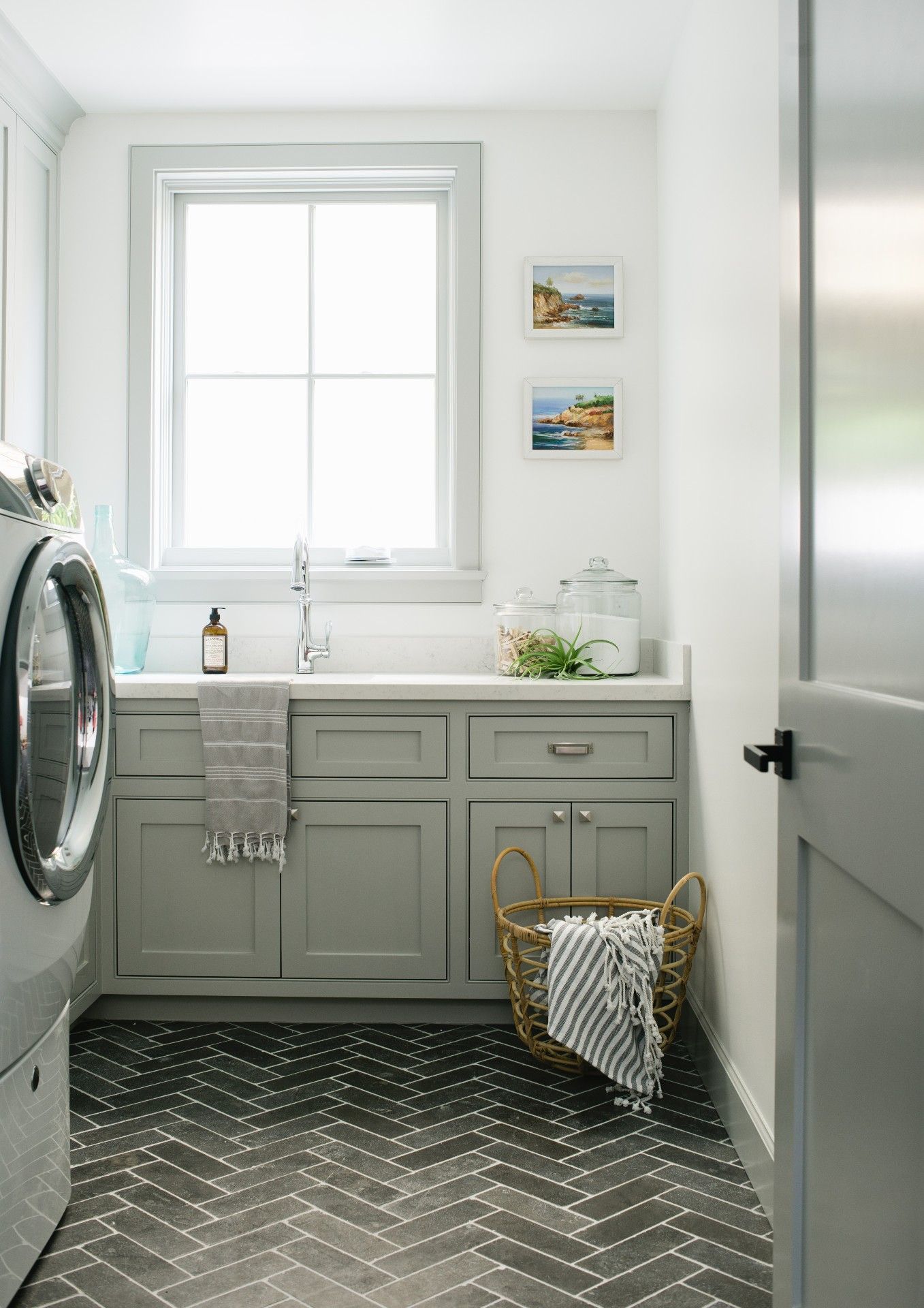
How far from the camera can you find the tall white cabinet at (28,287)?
283 cm

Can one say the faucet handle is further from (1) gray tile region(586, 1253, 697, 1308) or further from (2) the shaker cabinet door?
(1) gray tile region(586, 1253, 697, 1308)

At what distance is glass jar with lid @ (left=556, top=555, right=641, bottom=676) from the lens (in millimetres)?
2895

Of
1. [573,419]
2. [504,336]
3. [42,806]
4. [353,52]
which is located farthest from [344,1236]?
[353,52]

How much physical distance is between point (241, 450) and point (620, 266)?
130cm

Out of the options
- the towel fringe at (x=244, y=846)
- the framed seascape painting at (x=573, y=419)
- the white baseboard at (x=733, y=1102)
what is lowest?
the white baseboard at (x=733, y=1102)

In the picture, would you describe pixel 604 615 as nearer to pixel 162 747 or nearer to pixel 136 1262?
pixel 162 747

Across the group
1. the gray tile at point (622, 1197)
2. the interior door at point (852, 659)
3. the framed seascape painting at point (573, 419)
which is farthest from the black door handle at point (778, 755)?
the framed seascape painting at point (573, 419)

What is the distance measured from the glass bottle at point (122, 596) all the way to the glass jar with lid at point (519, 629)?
103 centimetres

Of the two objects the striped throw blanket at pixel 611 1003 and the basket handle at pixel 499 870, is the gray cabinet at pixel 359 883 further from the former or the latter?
the striped throw blanket at pixel 611 1003

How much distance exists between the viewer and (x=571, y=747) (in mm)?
2645

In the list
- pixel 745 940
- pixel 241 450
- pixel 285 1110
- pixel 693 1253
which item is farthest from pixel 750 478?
pixel 241 450

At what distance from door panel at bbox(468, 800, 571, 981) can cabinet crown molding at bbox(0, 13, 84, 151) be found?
226 cm

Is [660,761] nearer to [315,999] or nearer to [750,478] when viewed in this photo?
[750,478]

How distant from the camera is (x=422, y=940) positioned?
2.66 metres
